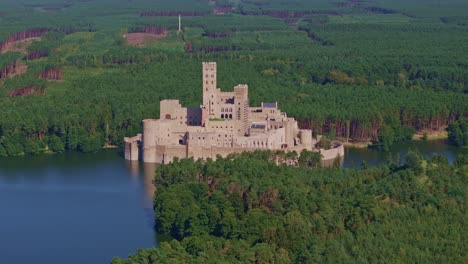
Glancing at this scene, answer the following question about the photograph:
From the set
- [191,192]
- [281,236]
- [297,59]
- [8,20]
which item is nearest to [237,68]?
[297,59]

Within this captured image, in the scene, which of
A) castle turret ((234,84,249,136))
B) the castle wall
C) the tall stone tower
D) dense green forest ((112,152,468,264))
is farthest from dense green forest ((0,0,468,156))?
dense green forest ((112,152,468,264))

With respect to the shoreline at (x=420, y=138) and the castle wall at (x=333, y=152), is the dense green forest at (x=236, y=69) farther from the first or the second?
the castle wall at (x=333, y=152)

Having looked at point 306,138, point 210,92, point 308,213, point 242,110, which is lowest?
point 306,138

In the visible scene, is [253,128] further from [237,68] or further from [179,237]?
[237,68]

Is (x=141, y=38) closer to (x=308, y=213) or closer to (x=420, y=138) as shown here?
(x=420, y=138)

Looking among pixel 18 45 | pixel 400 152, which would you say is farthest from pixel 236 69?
pixel 18 45
